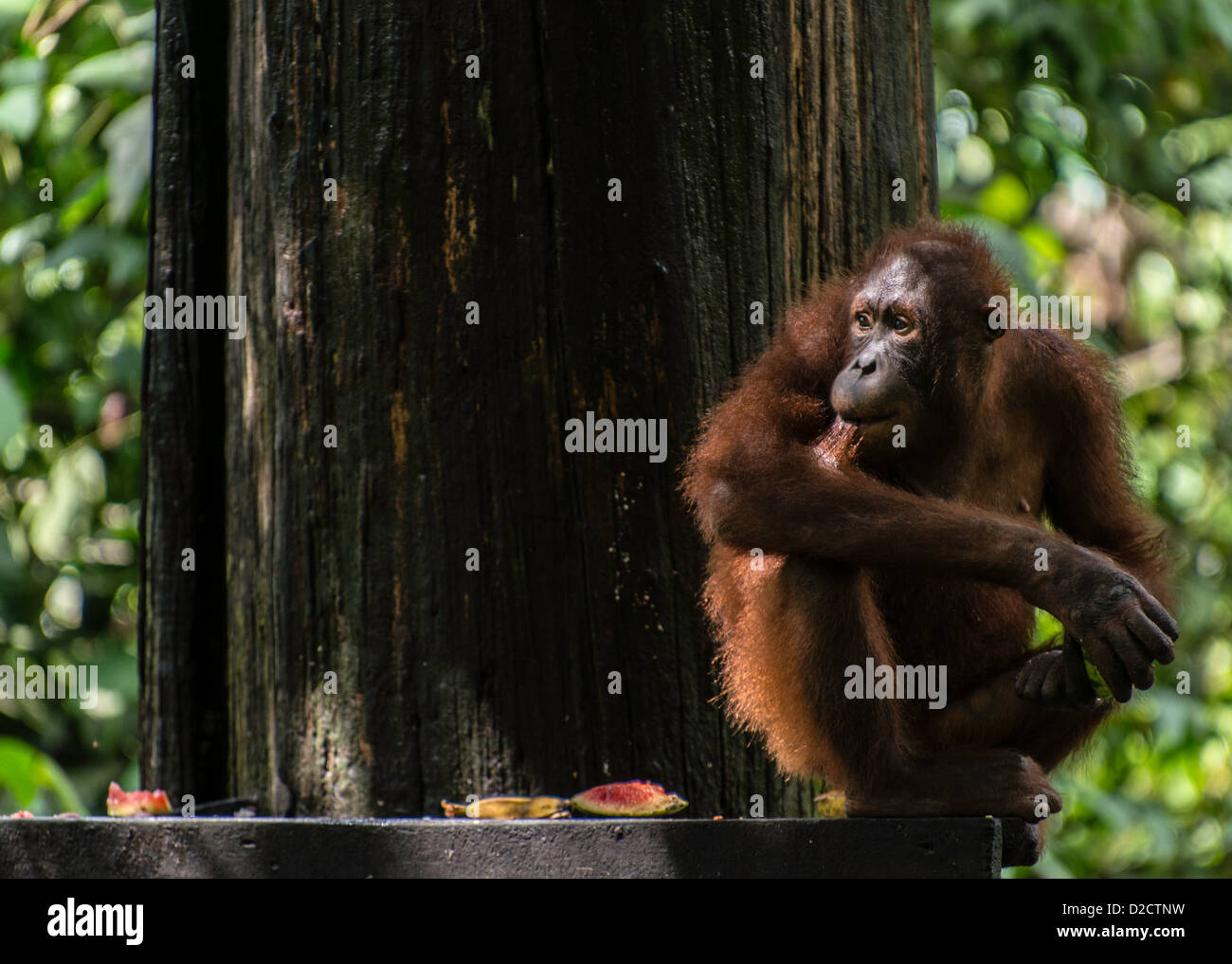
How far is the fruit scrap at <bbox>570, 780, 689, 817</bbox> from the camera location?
196 cm

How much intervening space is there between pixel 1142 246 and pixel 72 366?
458 cm

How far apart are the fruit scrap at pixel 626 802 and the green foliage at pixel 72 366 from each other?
2.13 metres

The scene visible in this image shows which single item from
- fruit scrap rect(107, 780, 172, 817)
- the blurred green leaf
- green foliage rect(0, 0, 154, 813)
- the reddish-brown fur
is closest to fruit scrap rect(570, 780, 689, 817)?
the reddish-brown fur

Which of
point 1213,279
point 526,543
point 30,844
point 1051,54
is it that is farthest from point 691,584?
point 1213,279

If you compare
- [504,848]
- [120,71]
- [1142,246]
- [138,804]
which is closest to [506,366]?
[504,848]

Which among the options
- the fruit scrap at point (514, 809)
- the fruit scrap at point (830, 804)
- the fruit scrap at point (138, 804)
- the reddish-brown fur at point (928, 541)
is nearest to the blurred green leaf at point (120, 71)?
the fruit scrap at point (138, 804)

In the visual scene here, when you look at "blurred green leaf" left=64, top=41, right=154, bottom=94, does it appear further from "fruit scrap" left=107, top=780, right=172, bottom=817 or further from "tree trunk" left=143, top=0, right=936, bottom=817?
"fruit scrap" left=107, top=780, right=172, bottom=817

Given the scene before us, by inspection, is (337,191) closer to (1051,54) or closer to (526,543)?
(526,543)

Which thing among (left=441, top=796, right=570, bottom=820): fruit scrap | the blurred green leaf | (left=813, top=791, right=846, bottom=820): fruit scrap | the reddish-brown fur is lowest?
(left=813, top=791, right=846, bottom=820): fruit scrap

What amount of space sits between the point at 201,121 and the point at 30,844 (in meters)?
1.40

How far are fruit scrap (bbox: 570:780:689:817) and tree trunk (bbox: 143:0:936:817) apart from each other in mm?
99

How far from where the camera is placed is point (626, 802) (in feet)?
6.51

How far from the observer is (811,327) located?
2.15m

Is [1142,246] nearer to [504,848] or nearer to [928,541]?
[928,541]
